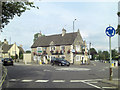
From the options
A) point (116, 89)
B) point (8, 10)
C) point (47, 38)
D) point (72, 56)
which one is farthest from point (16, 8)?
point (47, 38)

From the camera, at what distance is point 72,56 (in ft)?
162

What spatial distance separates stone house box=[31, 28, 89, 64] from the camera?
49.6 meters

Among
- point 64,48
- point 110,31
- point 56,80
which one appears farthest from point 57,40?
point 110,31

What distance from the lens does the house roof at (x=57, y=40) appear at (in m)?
50.8

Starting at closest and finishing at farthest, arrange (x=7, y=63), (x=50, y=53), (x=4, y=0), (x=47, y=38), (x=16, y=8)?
(x=4, y=0)
(x=16, y=8)
(x=7, y=63)
(x=50, y=53)
(x=47, y=38)

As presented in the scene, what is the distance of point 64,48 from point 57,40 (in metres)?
5.12

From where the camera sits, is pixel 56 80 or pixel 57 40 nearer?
pixel 56 80

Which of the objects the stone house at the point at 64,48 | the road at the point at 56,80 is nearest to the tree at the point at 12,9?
the road at the point at 56,80

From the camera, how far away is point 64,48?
50969mm

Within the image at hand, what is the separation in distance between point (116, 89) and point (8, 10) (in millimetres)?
8904

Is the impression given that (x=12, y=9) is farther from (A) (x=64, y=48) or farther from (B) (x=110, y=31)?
(A) (x=64, y=48)

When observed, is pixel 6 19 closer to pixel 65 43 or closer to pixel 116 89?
pixel 116 89

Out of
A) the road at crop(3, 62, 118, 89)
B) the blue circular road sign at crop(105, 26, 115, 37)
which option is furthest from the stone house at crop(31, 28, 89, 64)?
the blue circular road sign at crop(105, 26, 115, 37)

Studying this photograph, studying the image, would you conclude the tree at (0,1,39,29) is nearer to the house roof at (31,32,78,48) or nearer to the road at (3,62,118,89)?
the road at (3,62,118,89)
